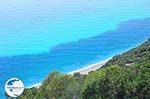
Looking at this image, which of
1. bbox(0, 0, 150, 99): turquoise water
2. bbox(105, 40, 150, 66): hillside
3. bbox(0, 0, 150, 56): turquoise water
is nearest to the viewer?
bbox(105, 40, 150, 66): hillside

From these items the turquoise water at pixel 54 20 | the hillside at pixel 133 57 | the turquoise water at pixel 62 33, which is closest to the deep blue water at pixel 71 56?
the turquoise water at pixel 62 33

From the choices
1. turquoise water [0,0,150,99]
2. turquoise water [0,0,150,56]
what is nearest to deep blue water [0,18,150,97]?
turquoise water [0,0,150,99]

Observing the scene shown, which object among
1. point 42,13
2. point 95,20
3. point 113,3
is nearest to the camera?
point 95,20

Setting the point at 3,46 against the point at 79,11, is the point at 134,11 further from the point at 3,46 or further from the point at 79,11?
the point at 3,46

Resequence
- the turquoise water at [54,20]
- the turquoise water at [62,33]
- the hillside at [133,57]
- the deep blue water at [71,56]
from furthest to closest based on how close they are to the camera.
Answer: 1. the turquoise water at [54,20]
2. the turquoise water at [62,33]
3. the deep blue water at [71,56]
4. the hillside at [133,57]

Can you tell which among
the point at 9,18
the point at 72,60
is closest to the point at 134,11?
the point at 9,18

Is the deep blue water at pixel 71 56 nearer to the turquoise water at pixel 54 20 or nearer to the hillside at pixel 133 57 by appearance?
the turquoise water at pixel 54 20

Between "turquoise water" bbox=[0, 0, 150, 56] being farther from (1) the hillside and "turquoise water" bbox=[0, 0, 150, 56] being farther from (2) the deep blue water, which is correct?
(1) the hillside

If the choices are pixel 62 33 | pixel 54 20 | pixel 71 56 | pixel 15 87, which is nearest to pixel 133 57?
pixel 71 56
